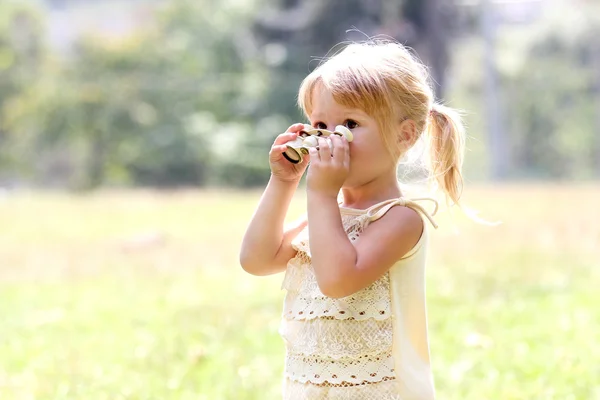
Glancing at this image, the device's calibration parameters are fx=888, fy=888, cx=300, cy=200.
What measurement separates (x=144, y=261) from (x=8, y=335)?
8.13 feet

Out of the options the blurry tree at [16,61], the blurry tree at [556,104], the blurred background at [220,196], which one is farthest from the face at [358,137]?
the blurry tree at [556,104]

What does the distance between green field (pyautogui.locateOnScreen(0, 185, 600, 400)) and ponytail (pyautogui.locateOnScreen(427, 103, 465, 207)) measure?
0.39 m

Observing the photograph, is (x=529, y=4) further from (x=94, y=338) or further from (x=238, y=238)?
(x=94, y=338)

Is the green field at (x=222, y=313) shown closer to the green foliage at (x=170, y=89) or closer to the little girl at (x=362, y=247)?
the little girl at (x=362, y=247)

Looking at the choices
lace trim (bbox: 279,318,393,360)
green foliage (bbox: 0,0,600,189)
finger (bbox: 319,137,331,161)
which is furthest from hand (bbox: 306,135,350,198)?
green foliage (bbox: 0,0,600,189)

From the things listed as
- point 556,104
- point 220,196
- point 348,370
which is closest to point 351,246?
point 348,370

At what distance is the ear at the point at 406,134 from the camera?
6.06ft

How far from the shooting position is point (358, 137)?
1792 millimetres

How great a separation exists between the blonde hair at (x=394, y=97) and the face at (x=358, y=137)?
13 millimetres

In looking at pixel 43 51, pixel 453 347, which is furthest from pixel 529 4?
pixel 453 347

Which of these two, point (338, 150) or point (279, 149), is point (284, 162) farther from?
point (338, 150)

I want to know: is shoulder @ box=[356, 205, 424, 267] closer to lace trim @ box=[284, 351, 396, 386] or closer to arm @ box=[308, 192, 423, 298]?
arm @ box=[308, 192, 423, 298]

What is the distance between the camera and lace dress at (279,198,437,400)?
1779mm

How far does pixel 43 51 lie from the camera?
2289 centimetres
